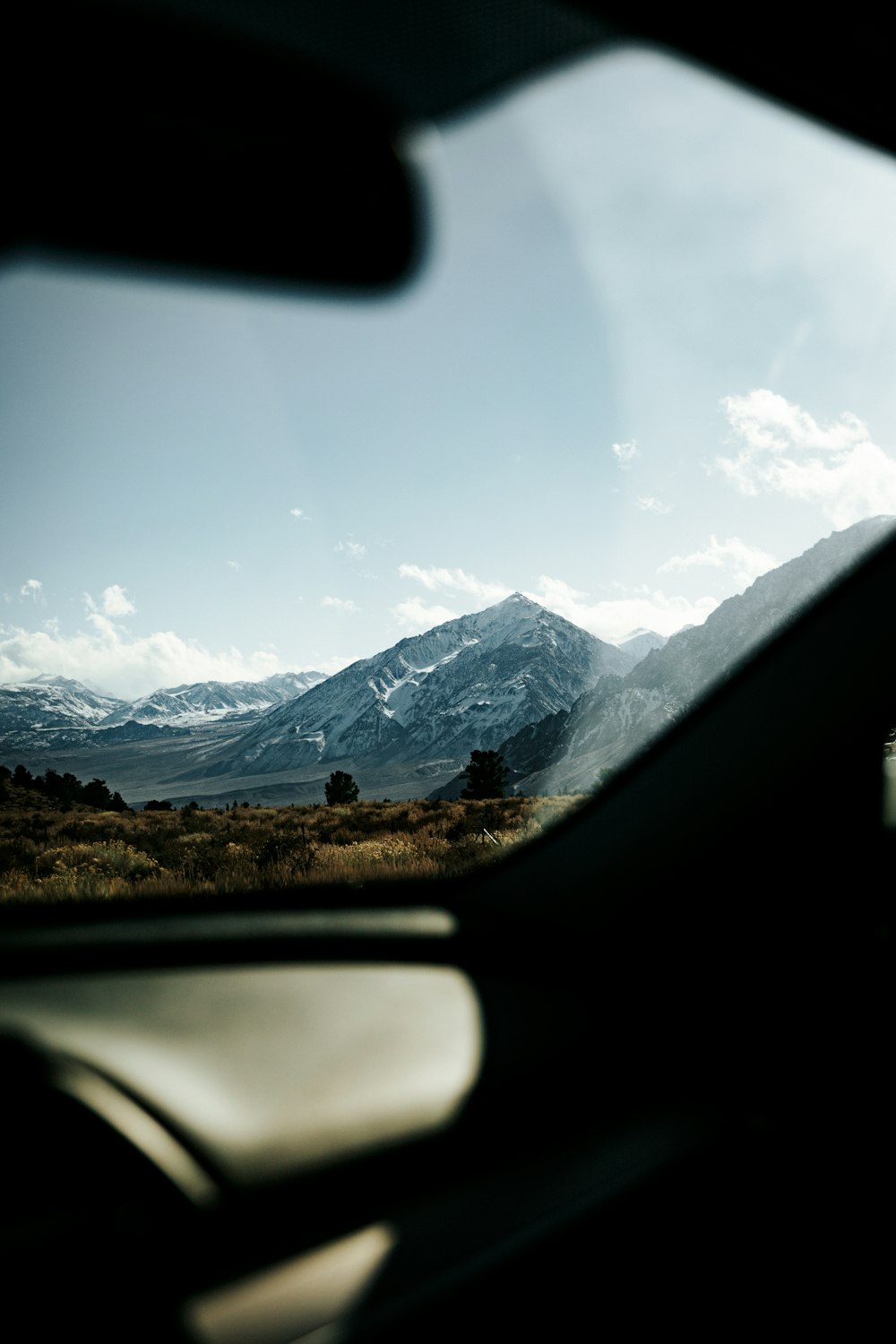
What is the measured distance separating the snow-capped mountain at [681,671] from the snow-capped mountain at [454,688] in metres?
0.27

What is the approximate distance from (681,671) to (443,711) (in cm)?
181

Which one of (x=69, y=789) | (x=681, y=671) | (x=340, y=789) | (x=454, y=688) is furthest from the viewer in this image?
(x=340, y=789)

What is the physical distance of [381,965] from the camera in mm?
2516

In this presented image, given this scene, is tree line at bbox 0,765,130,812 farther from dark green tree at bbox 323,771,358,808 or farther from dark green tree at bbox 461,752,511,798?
dark green tree at bbox 461,752,511,798

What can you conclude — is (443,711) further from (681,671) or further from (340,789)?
(681,671)

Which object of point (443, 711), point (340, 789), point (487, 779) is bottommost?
point (340, 789)

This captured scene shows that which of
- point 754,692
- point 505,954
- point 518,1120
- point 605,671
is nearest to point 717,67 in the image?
point 754,692

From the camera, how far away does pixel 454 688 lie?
4.71 m

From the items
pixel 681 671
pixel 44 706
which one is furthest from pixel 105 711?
pixel 681 671

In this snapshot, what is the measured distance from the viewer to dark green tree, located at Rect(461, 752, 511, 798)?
4133 mm

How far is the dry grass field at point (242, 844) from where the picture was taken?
10.3ft

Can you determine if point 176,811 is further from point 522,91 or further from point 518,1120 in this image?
point 522,91

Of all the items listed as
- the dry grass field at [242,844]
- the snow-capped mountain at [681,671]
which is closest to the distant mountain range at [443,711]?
the snow-capped mountain at [681,671]

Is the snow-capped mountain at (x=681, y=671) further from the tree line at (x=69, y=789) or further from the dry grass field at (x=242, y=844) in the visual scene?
the tree line at (x=69, y=789)
